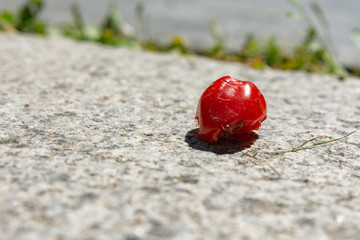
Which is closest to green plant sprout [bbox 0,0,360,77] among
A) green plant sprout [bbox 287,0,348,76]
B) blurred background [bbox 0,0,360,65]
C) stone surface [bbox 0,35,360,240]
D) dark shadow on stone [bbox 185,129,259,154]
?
green plant sprout [bbox 287,0,348,76]

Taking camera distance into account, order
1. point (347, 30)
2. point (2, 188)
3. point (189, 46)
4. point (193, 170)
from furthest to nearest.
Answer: point (347, 30)
point (189, 46)
point (193, 170)
point (2, 188)

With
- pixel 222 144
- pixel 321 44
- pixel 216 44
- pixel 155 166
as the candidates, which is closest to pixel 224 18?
pixel 216 44

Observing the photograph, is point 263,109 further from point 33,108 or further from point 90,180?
point 33,108

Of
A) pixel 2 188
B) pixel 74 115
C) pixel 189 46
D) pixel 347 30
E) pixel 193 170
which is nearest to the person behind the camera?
pixel 2 188

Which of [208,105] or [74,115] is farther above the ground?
[208,105]

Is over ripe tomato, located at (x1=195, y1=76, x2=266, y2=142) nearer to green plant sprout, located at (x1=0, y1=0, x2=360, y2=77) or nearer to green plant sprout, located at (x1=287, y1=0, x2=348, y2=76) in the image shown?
green plant sprout, located at (x1=287, y1=0, x2=348, y2=76)

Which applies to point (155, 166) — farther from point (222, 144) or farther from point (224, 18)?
point (224, 18)

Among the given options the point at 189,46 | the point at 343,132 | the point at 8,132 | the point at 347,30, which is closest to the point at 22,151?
the point at 8,132
